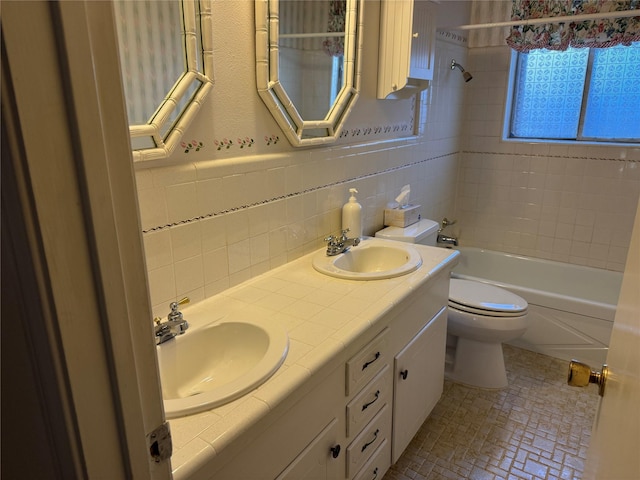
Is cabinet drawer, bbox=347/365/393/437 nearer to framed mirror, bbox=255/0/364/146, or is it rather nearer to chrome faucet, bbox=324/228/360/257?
chrome faucet, bbox=324/228/360/257

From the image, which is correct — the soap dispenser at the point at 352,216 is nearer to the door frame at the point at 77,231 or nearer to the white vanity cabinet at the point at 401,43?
the white vanity cabinet at the point at 401,43

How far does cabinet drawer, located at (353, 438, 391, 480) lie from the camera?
1.54 m

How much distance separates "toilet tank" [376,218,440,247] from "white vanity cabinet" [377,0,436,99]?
0.64 metres

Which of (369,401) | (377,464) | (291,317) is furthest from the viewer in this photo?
(377,464)

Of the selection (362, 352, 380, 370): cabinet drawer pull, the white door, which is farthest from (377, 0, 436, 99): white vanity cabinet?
the white door

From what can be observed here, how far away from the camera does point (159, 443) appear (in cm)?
62

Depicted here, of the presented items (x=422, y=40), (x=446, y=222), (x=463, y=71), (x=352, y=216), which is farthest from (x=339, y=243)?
Result: (x=463, y=71)

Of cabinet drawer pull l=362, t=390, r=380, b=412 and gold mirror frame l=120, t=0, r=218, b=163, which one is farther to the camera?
cabinet drawer pull l=362, t=390, r=380, b=412

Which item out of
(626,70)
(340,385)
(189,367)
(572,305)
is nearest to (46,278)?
(189,367)

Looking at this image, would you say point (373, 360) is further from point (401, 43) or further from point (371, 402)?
point (401, 43)

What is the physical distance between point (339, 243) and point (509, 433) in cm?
116

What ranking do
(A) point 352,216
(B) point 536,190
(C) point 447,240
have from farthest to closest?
(B) point 536,190 → (C) point 447,240 → (A) point 352,216

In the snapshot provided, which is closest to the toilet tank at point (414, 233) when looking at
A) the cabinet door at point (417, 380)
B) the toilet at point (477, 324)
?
the toilet at point (477, 324)

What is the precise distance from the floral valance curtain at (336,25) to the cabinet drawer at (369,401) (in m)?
1.25
